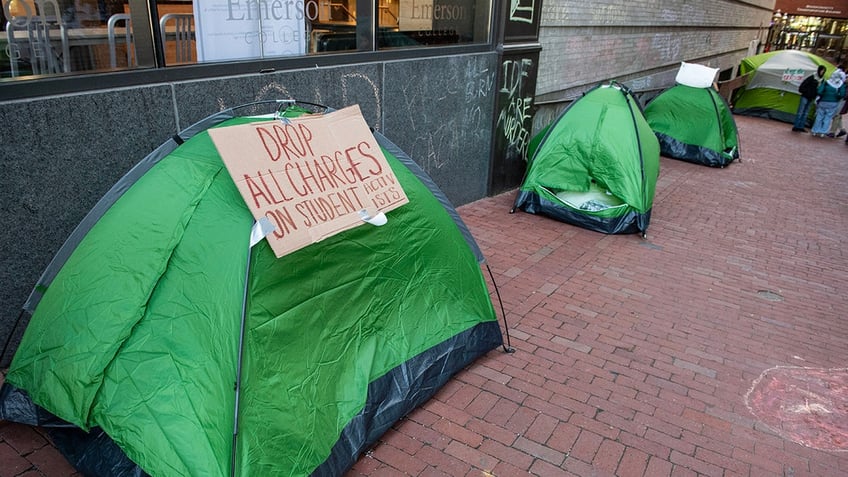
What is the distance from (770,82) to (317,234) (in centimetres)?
1724

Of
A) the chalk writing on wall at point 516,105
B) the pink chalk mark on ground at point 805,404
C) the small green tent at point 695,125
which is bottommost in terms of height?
the pink chalk mark on ground at point 805,404

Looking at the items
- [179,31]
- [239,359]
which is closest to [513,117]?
[179,31]

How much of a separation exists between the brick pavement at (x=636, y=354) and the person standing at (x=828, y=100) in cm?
777

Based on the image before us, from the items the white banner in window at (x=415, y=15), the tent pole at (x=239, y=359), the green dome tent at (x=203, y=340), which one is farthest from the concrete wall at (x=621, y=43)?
the tent pole at (x=239, y=359)

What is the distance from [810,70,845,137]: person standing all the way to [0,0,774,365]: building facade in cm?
727

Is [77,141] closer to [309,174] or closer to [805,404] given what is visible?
[309,174]

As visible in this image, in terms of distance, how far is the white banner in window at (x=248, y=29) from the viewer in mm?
4227

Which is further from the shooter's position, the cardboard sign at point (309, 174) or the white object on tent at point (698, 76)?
the white object on tent at point (698, 76)

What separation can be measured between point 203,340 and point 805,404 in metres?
3.87

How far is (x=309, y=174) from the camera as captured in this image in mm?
3199

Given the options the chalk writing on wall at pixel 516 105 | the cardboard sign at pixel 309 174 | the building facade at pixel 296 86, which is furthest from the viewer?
the chalk writing on wall at pixel 516 105

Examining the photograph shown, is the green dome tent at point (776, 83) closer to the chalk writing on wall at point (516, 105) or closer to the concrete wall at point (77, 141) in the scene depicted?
the chalk writing on wall at point (516, 105)

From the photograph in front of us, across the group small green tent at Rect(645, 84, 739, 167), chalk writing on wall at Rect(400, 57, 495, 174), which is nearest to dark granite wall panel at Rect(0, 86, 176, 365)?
chalk writing on wall at Rect(400, 57, 495, 174)

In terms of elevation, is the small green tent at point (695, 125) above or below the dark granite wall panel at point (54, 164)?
below
